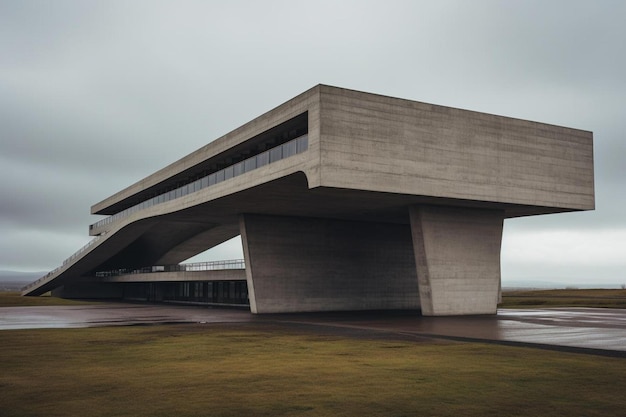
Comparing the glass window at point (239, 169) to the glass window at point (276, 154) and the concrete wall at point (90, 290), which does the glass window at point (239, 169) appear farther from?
the concrete wall at point (90, 290)

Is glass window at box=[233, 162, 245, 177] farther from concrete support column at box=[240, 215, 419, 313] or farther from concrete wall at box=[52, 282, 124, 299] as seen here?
concrete wall at box=[52, 282, 124, 299]

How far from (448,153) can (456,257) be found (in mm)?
6945

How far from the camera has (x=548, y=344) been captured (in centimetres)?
1788

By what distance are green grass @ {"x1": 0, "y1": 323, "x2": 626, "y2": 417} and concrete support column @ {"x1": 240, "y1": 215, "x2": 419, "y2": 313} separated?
71.9 ft

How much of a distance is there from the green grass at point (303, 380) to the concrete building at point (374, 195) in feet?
41.8

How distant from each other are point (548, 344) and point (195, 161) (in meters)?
30.0

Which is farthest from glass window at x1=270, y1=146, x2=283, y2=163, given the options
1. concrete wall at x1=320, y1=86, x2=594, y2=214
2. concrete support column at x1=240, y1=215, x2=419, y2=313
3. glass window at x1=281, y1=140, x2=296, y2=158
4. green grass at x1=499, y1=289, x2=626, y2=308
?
green grass at x1=499, y1=289, x2=626, y2=308

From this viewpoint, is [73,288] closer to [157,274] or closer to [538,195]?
[157,274]

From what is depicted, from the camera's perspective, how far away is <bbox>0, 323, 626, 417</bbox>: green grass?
9242mm

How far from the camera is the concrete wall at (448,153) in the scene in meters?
Answer: 28.7

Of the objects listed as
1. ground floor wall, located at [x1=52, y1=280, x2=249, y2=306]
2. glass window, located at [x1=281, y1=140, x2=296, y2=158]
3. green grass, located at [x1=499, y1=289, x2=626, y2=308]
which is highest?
glass window, located at [x1=281, y1=140, x2=296, y2=158]

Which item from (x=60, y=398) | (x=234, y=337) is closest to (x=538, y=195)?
(x=234, y=337)

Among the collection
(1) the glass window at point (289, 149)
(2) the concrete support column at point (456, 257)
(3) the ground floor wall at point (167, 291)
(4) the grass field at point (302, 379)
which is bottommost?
(3) the ground floor wall at point (167, 291)

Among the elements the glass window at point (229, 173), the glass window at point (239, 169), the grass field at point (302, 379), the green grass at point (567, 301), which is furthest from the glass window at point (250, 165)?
the green grass at point (567, 301)
